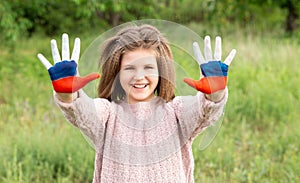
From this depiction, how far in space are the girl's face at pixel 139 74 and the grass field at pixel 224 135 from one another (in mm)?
179

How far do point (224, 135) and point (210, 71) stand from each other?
2.72 metres

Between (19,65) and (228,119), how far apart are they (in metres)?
3.58

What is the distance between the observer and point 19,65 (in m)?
7.21

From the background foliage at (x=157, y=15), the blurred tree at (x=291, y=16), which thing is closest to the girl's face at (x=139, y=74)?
the background foliage at (x=157, y=15)

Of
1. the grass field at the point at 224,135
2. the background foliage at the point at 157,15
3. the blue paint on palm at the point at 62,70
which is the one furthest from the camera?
the background foliage at the point at 157,15

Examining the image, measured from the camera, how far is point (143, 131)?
1.79 m

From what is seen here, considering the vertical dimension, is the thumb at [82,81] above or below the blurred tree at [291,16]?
below

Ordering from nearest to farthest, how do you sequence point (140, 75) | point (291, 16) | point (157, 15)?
point (140, 75) < point (157, 15) < point (291, 16)

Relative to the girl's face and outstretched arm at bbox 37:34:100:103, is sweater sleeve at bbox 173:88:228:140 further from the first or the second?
outstretched arm at bbox 37:34:100:103

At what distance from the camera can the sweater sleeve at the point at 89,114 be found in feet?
5.57

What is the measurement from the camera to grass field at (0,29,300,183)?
3461mm

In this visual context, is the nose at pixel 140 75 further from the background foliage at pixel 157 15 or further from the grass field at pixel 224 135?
the background foliage at pixel 157 15

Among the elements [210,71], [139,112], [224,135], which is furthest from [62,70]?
[224,135]

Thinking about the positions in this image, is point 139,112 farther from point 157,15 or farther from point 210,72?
point 157,15
